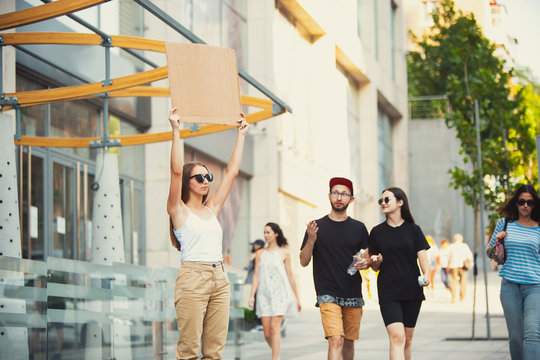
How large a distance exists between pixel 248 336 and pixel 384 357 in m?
4.46

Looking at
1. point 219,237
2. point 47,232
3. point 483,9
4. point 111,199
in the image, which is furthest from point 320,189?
point 483,9

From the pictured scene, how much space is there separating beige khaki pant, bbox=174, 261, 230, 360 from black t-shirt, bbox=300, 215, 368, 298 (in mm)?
2053

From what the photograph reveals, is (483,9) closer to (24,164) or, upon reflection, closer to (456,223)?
(456,223)

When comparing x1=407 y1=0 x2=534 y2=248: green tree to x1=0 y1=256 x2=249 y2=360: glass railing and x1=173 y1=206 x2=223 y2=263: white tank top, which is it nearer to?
x1=0 y1=256 x2=249 y2=360: glass railing

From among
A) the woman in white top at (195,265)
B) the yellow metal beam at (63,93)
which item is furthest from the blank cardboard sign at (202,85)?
the yellow metal beam at (63,93)

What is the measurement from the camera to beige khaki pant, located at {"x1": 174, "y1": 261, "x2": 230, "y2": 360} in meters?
6.13

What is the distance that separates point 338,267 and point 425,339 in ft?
25.5

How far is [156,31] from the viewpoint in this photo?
734 inches

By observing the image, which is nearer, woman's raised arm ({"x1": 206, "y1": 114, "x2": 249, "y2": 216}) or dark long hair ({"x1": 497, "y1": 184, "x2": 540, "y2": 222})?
woman's raised arm ({"x1": 206, "y1": 114, "x2": 249, "y2": 216})

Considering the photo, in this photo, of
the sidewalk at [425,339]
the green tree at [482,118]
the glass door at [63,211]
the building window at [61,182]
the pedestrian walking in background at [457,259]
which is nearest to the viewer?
the sidewalk at [425,339]

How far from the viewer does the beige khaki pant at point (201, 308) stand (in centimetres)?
613

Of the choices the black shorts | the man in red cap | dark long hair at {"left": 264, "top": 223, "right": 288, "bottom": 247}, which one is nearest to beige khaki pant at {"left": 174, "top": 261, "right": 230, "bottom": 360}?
the man in red cap

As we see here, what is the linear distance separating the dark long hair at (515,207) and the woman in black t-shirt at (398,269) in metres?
0.87

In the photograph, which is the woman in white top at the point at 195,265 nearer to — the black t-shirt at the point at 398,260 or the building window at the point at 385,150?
the black t-shirt at the point at 398,260
